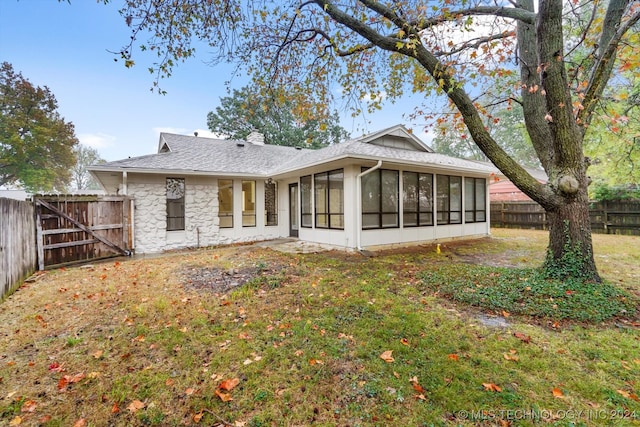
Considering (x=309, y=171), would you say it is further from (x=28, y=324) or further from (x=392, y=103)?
(x=28, y=324)

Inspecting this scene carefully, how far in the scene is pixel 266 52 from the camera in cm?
598

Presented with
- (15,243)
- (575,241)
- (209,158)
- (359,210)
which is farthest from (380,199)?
(15,243)

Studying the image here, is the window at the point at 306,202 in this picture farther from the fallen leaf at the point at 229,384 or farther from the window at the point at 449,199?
the fallen leaf at the point at 229,384

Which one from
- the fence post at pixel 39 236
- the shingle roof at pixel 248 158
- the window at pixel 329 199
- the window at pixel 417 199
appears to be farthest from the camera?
the window at pixel 417 199

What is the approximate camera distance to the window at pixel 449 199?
33.0ft

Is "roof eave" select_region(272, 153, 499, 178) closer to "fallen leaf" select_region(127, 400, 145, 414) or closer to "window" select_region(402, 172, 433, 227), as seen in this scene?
"window" select_region(402, 172, 433, 227)

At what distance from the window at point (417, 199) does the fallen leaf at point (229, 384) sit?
7712mm

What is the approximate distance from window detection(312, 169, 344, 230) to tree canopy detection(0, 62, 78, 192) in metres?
27.3

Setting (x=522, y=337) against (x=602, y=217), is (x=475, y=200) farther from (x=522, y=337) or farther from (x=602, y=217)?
(x=522, y=337)

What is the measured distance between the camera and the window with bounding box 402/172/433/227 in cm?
912

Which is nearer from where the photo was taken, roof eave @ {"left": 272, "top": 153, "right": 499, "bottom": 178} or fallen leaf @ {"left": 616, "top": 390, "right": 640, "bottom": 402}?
fallen leaf @ {"left": 616, "top": 390, "right": 640, "bottom": 402}

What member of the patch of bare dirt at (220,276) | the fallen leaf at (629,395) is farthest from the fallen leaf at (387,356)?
the patch of bare dirt at (220,276)

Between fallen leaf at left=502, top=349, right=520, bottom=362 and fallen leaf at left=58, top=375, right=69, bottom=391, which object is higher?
fallen leaf at left=502, top=349, right=520, bottom=362

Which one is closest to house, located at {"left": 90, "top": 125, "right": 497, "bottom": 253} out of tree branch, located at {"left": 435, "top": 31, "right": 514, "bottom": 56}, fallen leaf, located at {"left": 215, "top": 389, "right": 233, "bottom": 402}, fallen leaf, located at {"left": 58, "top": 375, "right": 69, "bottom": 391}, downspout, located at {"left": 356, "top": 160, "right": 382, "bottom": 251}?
downspout, located at {"left": 356, "top": 160, "right": 382, "bottom": 251}
